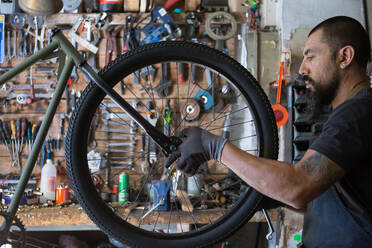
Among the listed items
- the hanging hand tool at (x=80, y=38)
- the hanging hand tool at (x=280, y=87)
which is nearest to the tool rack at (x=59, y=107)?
the hanging hand tool at (x=80, y=38)

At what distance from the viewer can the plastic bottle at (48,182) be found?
93.6 inches

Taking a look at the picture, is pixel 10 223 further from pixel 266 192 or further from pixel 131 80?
pixel 131 80

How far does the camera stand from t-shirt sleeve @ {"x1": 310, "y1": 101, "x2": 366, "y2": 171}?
101 centimetres

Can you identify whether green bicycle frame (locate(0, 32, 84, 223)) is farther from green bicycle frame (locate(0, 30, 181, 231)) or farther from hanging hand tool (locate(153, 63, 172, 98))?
hanging hand tool (locate(153, 63, 172, 98))

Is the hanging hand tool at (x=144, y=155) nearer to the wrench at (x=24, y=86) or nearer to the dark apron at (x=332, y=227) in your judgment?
the wrench at (x=24, y=86)

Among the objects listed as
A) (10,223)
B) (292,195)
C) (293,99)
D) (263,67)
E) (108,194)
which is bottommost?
(108,194)

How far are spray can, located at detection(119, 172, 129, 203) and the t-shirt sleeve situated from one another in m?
1.49

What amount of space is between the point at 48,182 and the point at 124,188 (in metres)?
0.55

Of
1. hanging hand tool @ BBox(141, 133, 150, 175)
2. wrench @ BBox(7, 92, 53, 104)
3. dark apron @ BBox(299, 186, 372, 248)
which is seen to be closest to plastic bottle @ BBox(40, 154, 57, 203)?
wrench @ BBox(7, 92, 53, 104)

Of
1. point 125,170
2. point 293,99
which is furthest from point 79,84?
point 293,99

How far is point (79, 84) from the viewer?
8.41 ft

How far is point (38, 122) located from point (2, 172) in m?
0.46

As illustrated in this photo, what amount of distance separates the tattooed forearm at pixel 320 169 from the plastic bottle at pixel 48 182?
1.88 m

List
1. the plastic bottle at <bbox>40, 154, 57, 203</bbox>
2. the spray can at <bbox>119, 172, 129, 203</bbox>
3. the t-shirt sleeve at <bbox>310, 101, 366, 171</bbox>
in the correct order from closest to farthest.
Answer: the t-shirt sleeve at <bbox>310, 101, 366, 171</bbox>, the spray can at <bbox>119, 172, 129, 203</bbox>, the plastic bottle at <bbox>40, 154, 57, 203</bbox>
